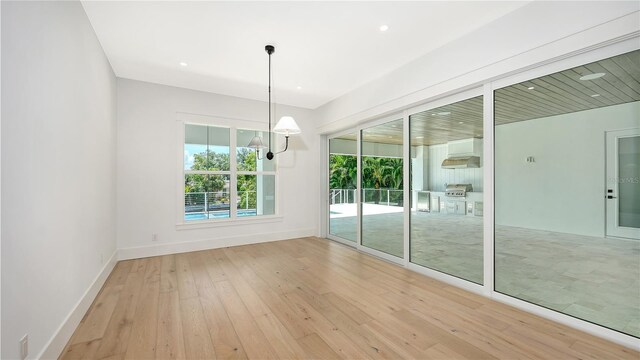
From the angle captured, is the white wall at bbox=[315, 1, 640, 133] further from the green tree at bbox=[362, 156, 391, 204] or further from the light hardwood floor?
the light hardwood floor

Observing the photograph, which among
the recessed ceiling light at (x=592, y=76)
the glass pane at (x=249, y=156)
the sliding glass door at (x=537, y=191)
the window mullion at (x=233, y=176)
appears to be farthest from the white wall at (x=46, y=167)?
the recessed ceiling light at (x=592, y=76)

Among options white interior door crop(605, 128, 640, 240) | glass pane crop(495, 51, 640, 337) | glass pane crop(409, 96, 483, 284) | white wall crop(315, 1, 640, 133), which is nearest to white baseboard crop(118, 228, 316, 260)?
glass pane crop(409, 96, 483, 284)

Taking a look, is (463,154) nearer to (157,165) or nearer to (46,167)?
(46,167)

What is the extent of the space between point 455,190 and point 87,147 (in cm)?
418

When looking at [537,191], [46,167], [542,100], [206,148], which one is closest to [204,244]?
[206,148]

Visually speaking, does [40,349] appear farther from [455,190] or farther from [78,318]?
[455,190]

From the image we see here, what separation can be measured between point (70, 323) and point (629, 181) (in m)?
4.68

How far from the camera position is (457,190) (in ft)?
10.8

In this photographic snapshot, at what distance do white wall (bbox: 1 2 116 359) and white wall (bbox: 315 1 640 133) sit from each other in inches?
144

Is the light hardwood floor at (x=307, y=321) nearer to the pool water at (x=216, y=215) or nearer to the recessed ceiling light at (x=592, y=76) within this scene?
the pool water at (x=216, y=215)

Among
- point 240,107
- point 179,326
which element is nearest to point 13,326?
point 179,326

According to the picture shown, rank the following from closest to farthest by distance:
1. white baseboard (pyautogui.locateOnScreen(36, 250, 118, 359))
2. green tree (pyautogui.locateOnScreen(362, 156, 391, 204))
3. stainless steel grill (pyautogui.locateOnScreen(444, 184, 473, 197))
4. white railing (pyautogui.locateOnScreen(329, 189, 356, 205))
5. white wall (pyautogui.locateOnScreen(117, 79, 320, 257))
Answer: white baseboard (pyautogui.locateOnScreen(36, 250, 118, 359)) < stainless steel grill (pyautogui.locateOnScreen(444, 184, 473, 197)) < white wall (pyautogui.locateOnScreen(117, 79, 320, 257)) < green tree (pyautogui.locateOnScreen(362, 156, 391, 204)) < white railing (pyautogui.locateOnScreen(329, 189, 356, 205))

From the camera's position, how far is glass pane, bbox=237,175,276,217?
17.6 ft

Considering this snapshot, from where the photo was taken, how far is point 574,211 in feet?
7.85
